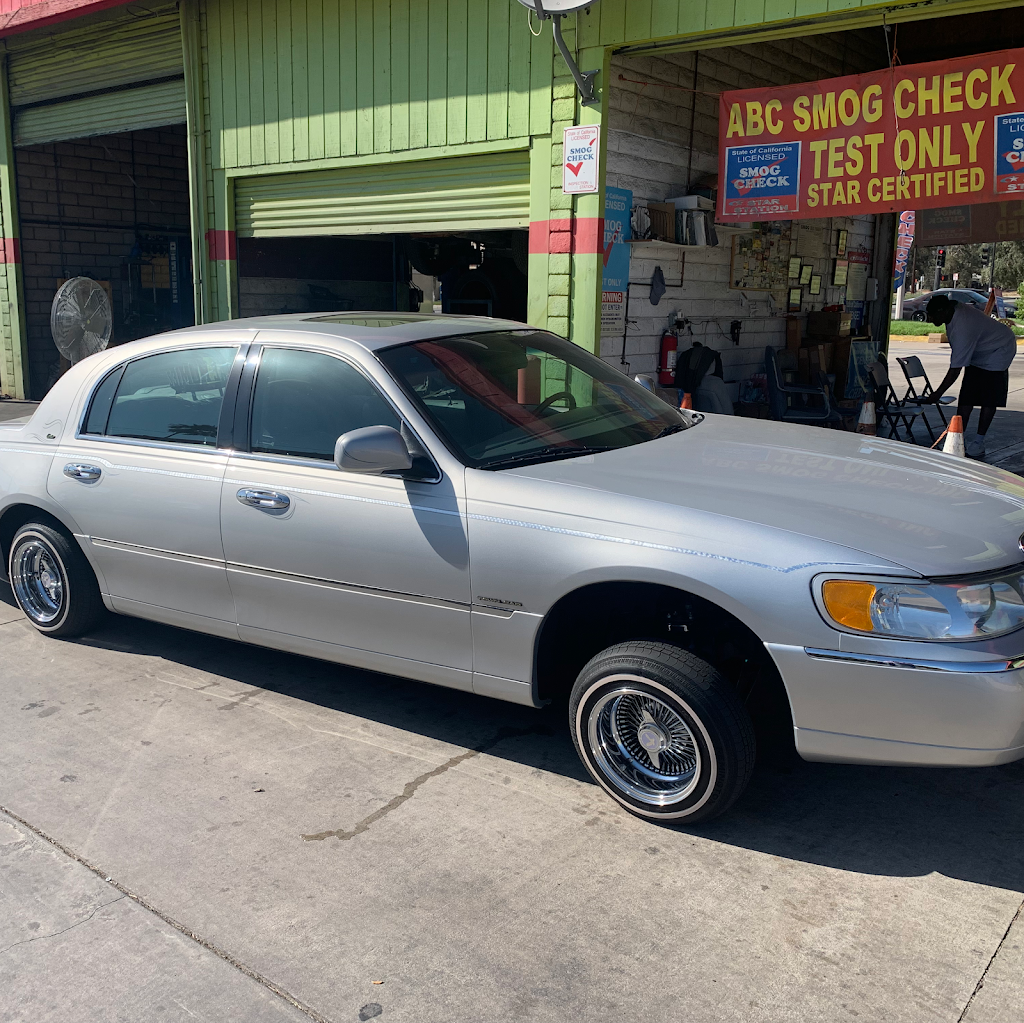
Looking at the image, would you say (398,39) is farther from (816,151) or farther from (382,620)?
(382,620)

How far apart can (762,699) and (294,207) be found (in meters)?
8.55

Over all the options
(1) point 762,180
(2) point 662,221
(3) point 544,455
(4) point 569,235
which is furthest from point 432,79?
(3) point 544,455

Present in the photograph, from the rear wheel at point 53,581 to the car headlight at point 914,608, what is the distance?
12.0 ft

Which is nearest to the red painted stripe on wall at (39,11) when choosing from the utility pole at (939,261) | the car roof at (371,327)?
the car roof at (371,327)

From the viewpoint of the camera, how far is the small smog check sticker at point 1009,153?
663 cm

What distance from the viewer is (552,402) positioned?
4316mm

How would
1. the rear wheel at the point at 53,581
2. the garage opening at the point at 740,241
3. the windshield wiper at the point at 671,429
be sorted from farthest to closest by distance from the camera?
the garage opening at the point at 740,241
the rear wheel at the point at 53,581
the windshield wiper at the point at 671,429

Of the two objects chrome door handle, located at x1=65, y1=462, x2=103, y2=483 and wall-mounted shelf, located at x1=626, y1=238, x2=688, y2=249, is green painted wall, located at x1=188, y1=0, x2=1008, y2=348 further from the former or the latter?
chrome door handle, located at x1=65, y1=462, x2=103, y2=483

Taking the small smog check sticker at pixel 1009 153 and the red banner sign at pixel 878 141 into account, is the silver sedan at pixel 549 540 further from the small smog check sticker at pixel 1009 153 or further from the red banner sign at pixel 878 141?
the red banner sign at pixel 878 141

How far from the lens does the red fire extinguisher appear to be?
9.20m

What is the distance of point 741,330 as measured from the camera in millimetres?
10625

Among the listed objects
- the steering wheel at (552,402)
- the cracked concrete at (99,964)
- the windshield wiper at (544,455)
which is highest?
the steering wheel at (552,402)

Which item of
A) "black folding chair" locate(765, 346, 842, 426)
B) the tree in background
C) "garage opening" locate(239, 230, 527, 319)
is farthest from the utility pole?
"black folding chair" locate(765, 346, 842, 426)

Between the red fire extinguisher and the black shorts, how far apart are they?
9.84ft
